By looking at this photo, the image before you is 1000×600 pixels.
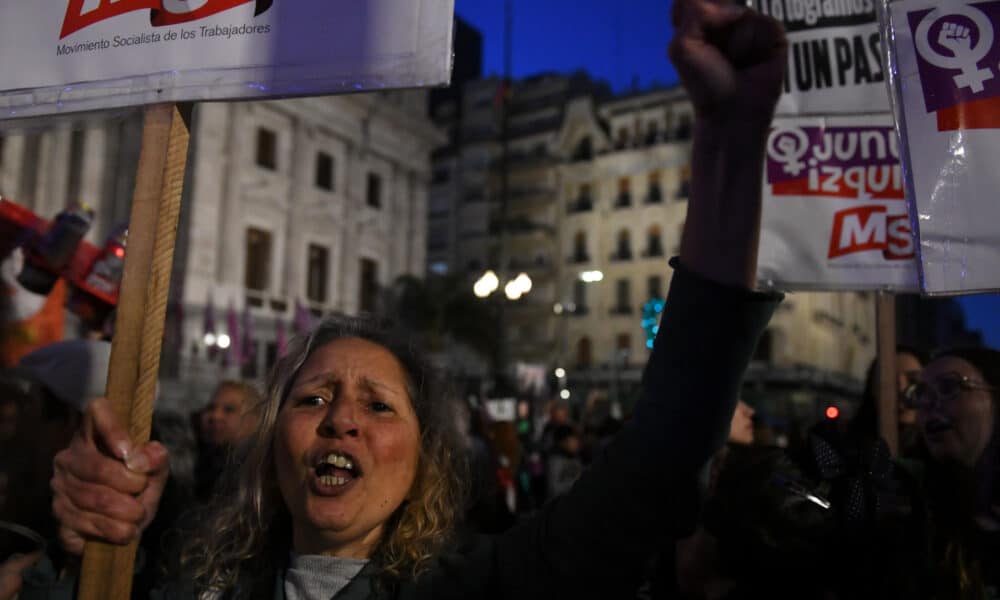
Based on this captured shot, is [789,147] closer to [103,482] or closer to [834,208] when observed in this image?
[834,208]

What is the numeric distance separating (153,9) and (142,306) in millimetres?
744

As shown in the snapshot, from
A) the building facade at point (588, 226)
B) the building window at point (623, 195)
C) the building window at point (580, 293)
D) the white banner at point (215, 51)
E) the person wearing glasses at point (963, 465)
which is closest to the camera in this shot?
the white banner at point (215, 51)

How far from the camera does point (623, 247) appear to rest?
4416cm

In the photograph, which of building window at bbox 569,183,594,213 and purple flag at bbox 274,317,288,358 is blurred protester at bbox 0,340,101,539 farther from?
building window at bbox 569,183,594,213

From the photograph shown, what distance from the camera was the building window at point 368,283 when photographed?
30.9m

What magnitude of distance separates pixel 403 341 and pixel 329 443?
38 centimetres

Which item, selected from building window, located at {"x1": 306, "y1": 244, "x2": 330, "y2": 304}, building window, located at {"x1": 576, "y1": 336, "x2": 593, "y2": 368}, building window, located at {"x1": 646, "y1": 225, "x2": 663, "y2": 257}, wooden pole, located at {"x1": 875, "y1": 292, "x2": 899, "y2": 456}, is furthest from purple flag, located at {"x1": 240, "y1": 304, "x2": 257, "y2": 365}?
building window, located at {"x1": 646, "y1": 225, "x2": 663, "y2": 257}

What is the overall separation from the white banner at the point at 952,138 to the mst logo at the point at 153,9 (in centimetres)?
167

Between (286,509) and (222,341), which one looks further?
(222,341)

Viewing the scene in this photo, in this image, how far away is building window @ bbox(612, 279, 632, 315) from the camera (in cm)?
4312

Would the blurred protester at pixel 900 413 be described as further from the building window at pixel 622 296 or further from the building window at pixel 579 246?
the building window at pixel 579 246

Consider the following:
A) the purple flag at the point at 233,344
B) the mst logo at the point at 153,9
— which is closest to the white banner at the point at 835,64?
the mst logo at the point at 153,9

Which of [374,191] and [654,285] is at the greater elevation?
[374,191]

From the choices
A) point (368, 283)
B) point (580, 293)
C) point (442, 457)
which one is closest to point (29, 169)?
point (368, 283)
